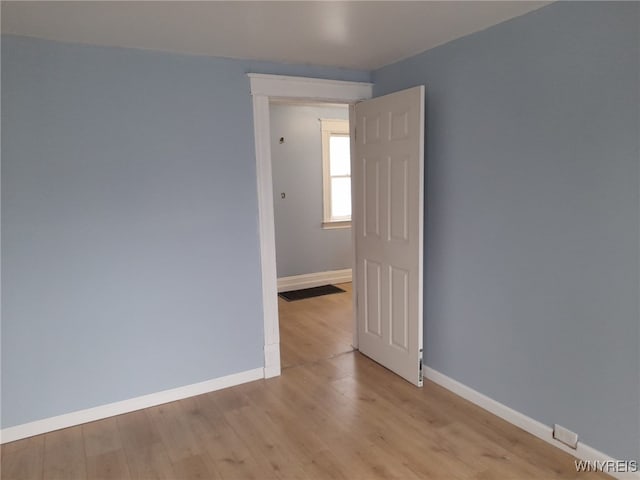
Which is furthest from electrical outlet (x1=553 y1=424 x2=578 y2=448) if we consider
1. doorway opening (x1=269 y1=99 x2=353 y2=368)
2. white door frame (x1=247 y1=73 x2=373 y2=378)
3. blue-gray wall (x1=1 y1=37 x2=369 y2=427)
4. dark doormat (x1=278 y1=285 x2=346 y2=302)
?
dark doormat (x1=278 y1=285 x2=346 y2=302)

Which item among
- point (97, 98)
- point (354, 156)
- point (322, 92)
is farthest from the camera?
point (354, 156)

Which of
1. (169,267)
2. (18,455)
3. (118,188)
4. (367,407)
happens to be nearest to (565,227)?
(367,407)

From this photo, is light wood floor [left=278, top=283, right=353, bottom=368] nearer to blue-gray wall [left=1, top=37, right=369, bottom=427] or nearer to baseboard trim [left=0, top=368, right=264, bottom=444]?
baseboard trim [left=0, top=368, right=264, bottom=444]

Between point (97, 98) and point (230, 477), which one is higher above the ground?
point (97, 98)

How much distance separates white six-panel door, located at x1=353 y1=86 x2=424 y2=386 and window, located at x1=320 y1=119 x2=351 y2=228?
222cm

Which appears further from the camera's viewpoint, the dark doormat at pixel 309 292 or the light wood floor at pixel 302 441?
the dark doormat at pixel 309 292

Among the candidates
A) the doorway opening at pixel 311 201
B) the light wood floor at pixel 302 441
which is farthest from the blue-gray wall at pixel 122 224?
the doorway opening at pixel 311 201

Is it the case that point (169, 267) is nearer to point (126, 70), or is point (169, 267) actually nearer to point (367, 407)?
point (126, 70)

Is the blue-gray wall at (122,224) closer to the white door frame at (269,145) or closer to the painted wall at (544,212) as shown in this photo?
the white door frame at (269,145)

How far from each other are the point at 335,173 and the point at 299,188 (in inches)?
22.8

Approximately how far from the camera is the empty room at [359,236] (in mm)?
2078

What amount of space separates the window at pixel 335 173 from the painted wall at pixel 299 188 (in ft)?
0.23

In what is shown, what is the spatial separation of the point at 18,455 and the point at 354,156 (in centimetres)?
283

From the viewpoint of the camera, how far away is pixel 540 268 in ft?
7.56
